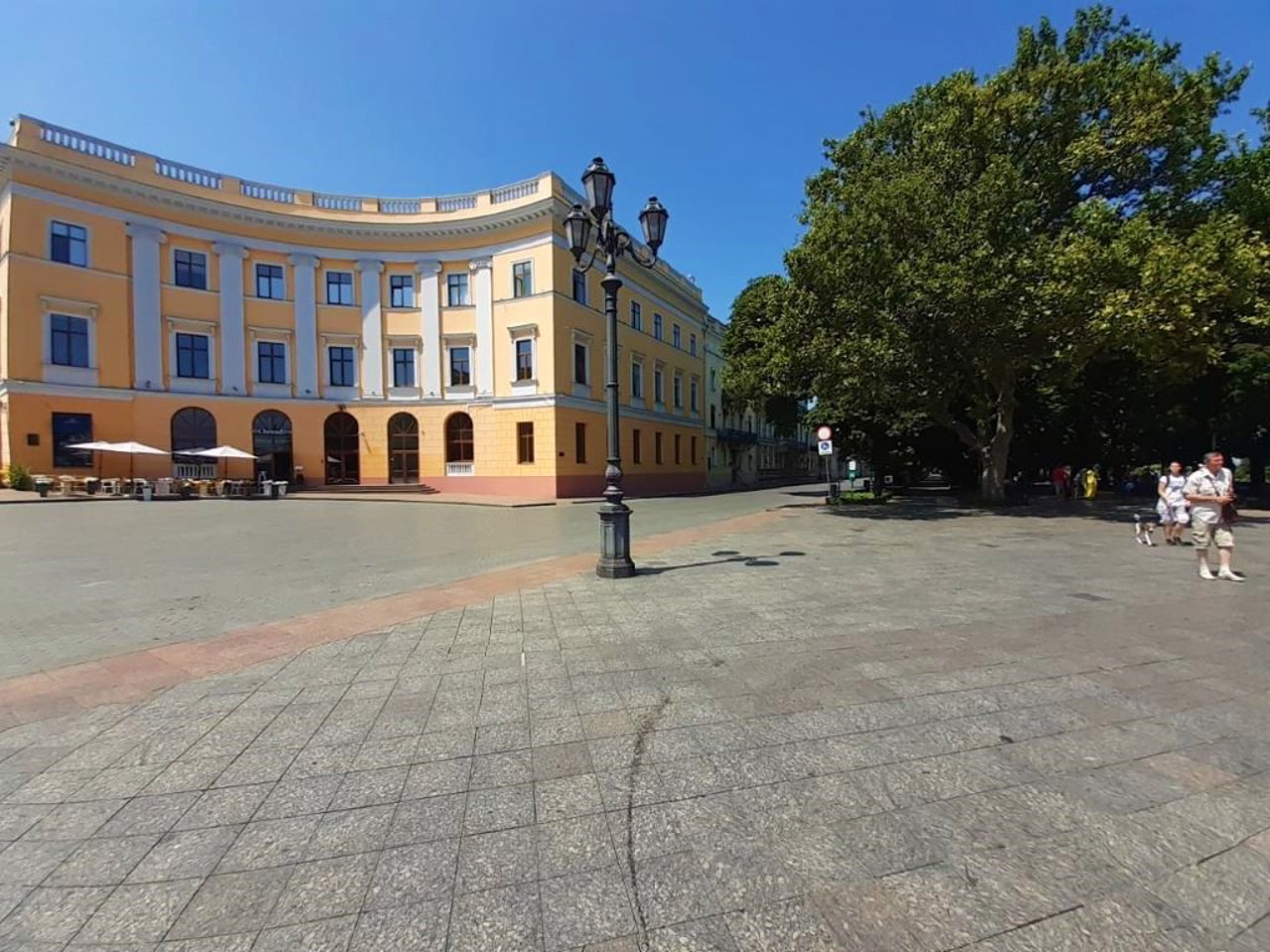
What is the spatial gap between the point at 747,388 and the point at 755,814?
72.4 ft

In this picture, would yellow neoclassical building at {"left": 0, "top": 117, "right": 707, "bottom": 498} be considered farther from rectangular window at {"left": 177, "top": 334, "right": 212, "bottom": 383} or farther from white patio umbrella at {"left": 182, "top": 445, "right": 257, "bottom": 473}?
→ white patio umbrella at {"left": 182, "top": 445, "right": 257, "bottom": 473}

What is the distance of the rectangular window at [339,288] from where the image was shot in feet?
104

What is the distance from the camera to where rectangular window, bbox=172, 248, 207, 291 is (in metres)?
28.8

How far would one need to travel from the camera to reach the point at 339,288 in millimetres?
31906

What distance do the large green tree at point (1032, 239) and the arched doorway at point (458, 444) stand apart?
18.5 m

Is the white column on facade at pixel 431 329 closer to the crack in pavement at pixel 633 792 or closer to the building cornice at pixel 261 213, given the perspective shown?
the building cornice at pixel 261 213

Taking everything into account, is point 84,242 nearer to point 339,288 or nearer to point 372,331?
point 339,288

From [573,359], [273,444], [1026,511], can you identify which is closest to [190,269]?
[273,444]

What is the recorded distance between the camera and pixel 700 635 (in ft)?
17.9

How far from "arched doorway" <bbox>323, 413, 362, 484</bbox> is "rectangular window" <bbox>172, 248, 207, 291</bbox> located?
862 centimetres

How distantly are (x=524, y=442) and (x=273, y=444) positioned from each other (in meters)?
13.0

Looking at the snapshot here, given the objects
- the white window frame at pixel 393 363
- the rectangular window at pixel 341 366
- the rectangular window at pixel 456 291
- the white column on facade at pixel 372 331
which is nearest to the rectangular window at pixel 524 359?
the rectangular window at pixel 456 291

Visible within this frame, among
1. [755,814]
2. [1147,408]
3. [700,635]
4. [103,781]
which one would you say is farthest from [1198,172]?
[103,781]

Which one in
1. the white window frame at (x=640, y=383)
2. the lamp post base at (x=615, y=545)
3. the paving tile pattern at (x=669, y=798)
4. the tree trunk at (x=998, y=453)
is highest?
the white window frame at (x=640, y=383)
